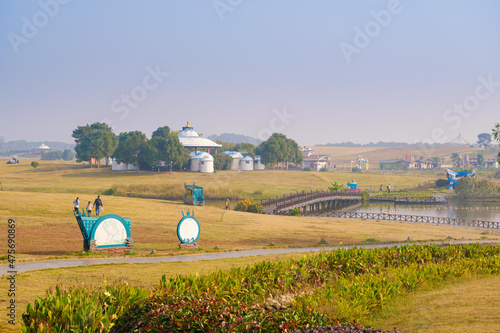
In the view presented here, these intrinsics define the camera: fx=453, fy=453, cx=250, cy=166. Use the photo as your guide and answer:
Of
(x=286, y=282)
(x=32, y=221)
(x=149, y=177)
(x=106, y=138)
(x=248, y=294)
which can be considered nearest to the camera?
(x=248, y=294)

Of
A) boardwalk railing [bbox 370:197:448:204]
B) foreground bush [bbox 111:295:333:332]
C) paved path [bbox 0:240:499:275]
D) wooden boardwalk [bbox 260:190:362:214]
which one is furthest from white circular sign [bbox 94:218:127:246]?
boardwalk railing [bbox 370:197:448:204]

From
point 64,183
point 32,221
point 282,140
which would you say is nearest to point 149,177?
point 64,183

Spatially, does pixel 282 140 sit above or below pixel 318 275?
above

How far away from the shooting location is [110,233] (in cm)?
2445

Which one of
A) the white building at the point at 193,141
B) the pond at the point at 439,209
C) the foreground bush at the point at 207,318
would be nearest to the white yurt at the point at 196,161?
the white building at the point at 193,141

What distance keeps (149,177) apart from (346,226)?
6862 centimetres

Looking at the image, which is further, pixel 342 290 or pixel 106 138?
pixel 106 138

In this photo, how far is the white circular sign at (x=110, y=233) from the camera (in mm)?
24125

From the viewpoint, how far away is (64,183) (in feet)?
298

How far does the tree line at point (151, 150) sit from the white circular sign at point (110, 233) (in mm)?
88075

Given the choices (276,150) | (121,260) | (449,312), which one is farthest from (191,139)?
(449,312)

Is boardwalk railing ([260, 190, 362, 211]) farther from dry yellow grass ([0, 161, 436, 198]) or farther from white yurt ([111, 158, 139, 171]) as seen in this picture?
white yurt ([111, 158, 139, 171])

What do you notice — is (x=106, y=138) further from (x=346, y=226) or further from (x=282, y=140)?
(x=346, y=226)

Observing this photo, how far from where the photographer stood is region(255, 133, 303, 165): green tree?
5768 inches
